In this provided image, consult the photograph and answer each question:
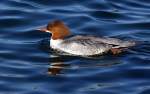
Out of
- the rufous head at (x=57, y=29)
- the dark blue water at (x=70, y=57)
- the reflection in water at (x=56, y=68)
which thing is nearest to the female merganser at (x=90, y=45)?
the rufous head at (x=57, y=29)

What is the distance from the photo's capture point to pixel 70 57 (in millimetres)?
16875

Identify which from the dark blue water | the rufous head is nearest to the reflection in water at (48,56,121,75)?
the dark blue water

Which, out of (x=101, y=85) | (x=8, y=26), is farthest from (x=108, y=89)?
(x=8, y=26)

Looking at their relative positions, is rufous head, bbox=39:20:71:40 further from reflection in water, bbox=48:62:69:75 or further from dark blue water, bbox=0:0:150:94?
reflection in water, bbox=48:62:69:75

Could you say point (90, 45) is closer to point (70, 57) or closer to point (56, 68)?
point (70, 57)

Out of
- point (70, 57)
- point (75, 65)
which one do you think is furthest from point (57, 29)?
point (75, 65)

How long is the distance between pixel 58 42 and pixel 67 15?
2.52 metres

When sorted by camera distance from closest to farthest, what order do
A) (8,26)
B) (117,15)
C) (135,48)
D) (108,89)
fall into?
1. (108,89)
2. (135,48)
3. (8,26)
4. (117,15)

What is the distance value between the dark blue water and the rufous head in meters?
0.39

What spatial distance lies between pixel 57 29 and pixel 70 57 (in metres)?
0.83

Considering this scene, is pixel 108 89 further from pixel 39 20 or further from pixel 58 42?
pixel 39 20

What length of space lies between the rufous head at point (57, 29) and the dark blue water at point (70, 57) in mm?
390

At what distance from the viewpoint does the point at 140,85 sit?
1486cm

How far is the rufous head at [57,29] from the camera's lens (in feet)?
56.5
